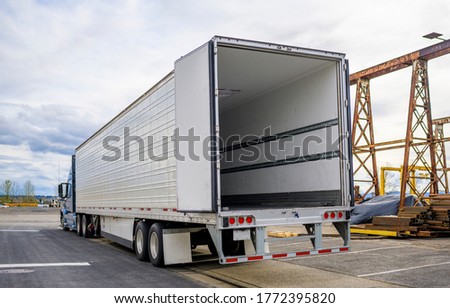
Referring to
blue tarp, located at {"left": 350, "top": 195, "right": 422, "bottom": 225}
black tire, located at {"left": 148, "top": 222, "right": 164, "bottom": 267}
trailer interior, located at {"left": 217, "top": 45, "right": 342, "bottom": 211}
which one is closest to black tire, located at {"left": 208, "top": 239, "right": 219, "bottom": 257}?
trailer interior, located at {"left": 217, "top": 45, "right": 342, "bottom": 211}

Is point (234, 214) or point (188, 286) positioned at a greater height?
point (234, 214)

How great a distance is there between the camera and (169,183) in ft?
30.1

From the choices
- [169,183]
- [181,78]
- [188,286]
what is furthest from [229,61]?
[188,286]

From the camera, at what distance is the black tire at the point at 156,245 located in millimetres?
9664

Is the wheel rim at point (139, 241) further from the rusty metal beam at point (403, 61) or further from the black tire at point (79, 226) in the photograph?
the rusty metal beam at point (403, 61)

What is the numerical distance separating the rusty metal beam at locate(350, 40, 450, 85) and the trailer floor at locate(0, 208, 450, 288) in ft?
30.6

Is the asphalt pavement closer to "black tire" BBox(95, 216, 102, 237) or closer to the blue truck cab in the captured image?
"black tire" BBox(95, 216, 102, 237)

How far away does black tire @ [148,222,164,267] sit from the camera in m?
9.66

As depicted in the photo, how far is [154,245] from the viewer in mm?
10133

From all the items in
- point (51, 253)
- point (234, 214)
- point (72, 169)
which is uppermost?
point (72, 169)

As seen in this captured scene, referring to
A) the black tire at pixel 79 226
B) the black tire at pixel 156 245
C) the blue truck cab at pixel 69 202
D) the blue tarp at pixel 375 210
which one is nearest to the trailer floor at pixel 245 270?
the black tire at pixel 156 245

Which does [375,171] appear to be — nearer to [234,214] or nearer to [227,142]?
[227,142]

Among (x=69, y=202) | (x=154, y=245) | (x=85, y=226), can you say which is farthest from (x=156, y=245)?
(x=69, y=202)

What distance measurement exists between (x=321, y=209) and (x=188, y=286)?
2677 millimetres
